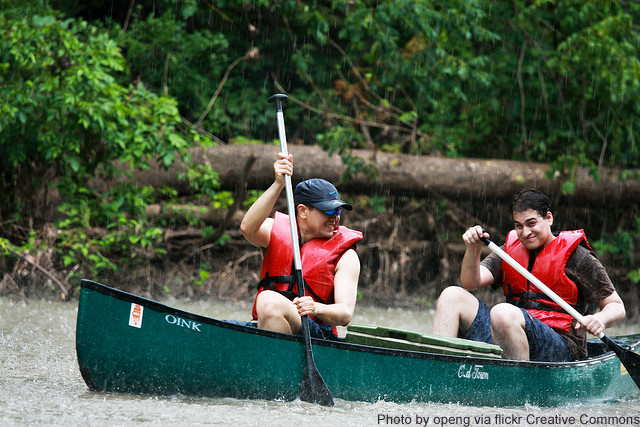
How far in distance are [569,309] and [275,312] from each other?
1535 mm

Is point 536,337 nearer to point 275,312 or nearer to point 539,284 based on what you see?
point 539,284

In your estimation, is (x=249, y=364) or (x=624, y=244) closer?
(x=249, y=364)

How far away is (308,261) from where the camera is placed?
3.68 metres

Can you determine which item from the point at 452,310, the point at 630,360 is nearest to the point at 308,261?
the point at 452,310

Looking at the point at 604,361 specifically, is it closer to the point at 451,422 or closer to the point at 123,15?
the point at 451,422

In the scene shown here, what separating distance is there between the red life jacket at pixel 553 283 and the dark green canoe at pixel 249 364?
299 millimetres

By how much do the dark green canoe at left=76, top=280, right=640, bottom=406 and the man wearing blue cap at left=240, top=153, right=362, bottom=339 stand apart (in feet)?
0.45

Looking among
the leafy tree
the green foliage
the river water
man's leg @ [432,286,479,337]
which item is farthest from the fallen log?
man's leg @ [432,286,479,337]

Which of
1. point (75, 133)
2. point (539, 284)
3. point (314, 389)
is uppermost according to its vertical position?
point (75, 133)

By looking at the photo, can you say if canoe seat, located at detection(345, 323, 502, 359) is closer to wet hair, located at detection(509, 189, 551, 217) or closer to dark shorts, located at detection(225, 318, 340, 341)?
dark shorts, located at detection(225, 318, 340, 341)

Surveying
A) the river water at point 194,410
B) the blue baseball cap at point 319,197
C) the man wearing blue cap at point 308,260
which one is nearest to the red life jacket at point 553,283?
the river water at point 194,410

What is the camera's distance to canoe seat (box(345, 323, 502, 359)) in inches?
141

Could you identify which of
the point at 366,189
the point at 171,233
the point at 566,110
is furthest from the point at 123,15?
the point at 566,110

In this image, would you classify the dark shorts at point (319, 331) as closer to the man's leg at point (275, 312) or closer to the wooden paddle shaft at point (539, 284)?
the man's leg at point (275, 312)
